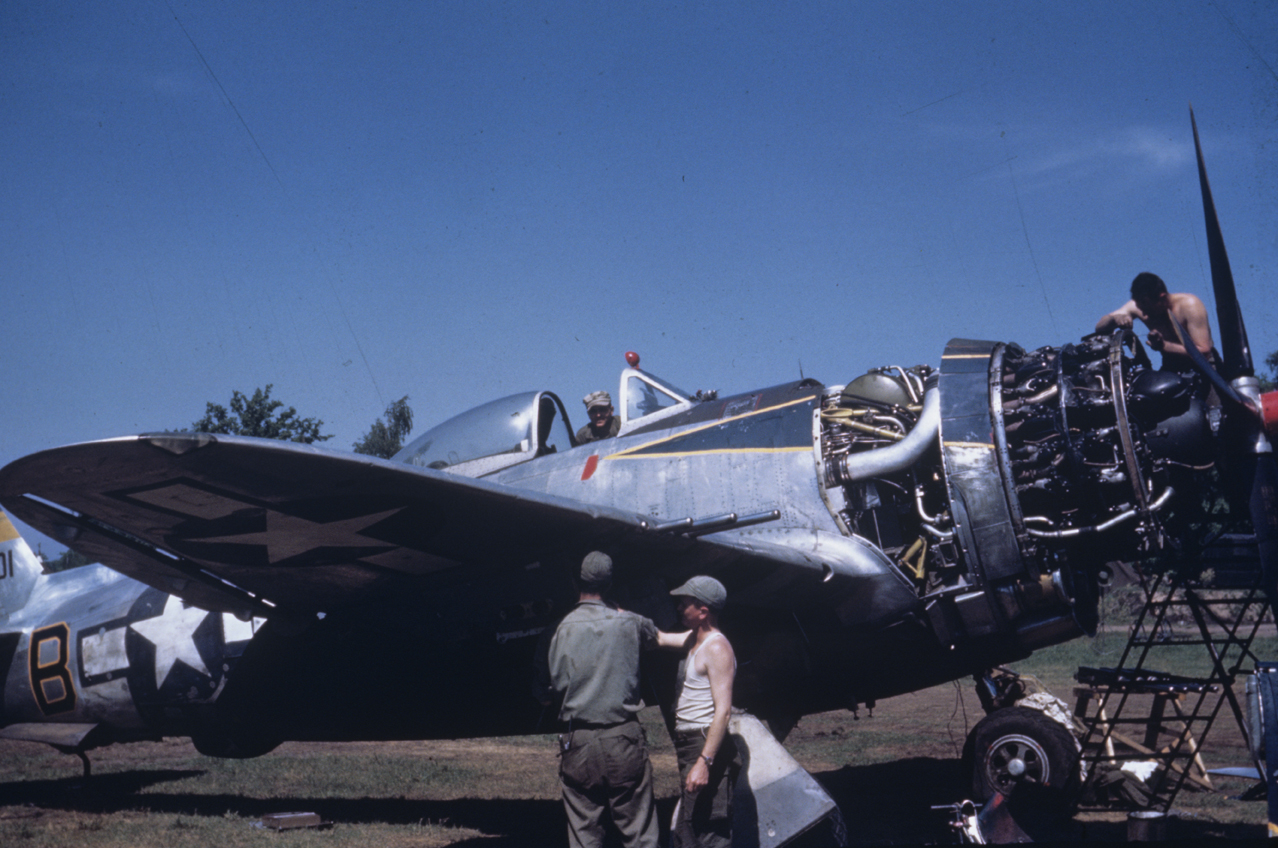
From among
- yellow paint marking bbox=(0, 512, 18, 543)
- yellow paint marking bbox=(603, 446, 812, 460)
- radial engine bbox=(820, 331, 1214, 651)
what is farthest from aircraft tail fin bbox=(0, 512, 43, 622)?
radial engine bbox=(820, 331, 1214, 651)

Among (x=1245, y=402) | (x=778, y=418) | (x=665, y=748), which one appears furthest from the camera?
(x=665, y=748)

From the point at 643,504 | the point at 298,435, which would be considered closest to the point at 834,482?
the point at 643,504

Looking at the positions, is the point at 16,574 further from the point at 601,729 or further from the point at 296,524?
the point at 601,729

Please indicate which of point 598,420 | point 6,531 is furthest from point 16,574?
point 598,420

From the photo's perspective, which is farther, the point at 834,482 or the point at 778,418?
the point at 778,418

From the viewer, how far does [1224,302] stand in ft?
19.4

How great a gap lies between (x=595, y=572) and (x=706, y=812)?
1285 millimetres

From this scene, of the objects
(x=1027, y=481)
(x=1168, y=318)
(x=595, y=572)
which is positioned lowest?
(x=595, y=572)

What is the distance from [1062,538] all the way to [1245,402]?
1.30 meters

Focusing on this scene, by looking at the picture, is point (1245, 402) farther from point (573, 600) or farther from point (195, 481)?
point (195, 481)

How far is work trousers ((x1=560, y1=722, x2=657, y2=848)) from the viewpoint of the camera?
432cm

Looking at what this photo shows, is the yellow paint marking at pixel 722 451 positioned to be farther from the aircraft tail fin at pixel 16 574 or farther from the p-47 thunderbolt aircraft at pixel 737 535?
the aircraft tail fin at pixel 16 574

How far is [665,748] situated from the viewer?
1062 centimetres

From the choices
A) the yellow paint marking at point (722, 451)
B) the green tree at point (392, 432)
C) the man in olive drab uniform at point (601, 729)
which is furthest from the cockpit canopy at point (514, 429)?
the green tree at point (392, 432)
